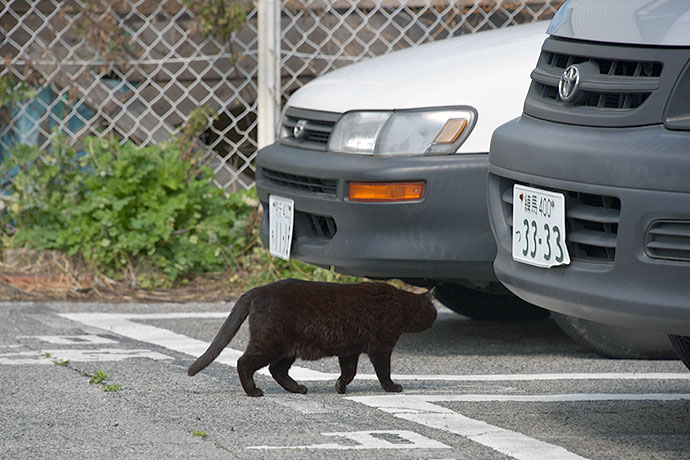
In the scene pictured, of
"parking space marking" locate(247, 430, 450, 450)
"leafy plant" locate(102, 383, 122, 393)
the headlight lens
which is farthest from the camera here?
the headlight lens

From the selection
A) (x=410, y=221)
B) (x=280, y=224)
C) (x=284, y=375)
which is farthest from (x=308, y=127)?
(x=284, y=375)

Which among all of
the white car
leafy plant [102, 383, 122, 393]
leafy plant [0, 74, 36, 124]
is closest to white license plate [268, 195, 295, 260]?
the white car

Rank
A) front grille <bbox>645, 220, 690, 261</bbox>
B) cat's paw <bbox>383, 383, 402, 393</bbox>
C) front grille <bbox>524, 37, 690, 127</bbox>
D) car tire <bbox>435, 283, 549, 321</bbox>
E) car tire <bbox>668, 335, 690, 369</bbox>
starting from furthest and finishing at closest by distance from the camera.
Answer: car tire <bbox>435, 283, 549, 321</bbox> → cat's paw <bbox>383, 383, 402, 393</bbox> → car tire <bbox>668, 335, 690, 369</bbox> → front grille <bbox>524, 37, 690, 127</bbox> → front grille <bbox>645, 220, 690, 261</bbox>

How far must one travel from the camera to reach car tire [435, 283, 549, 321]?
5.50 m

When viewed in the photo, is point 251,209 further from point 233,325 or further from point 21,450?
point 21,450

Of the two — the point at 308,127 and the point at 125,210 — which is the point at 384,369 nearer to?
the point at 308,127

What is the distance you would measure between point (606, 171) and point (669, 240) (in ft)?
0.80

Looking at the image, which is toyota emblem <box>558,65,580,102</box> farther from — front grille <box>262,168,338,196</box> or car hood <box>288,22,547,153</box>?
front grille <box>262,168,338,196</box>

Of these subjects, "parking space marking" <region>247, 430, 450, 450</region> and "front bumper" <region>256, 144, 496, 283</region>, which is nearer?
"parking space marking" <region>247, 430, 450, 450</region>

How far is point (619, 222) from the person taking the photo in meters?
2.78

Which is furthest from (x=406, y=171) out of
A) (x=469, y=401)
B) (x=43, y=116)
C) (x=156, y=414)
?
(x=43, y=116)

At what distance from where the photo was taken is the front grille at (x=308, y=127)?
A: 479 cm

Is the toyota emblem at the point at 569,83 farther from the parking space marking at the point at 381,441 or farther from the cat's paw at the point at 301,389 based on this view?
the cat's paw at the point at 301,389

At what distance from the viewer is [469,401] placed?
390 centimetres
